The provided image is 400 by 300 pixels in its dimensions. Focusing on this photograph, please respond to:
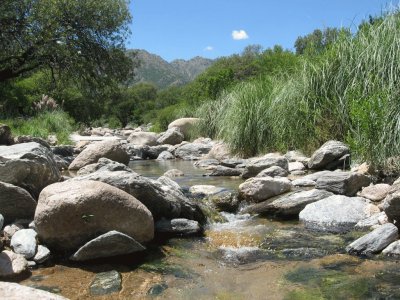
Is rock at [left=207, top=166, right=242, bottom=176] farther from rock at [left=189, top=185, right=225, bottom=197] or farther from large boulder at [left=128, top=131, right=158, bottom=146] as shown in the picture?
large boulder at [left=128, top=131, right=158, bottom=146]

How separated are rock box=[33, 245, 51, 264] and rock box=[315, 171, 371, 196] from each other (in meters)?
3.75

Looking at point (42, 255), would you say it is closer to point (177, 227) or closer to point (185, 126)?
point (177, 227)

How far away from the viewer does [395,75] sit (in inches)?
271

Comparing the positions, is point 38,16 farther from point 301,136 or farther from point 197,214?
point 197,214

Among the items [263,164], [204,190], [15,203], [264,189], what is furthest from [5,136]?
[264,189]

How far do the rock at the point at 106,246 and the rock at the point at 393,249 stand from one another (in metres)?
2.30

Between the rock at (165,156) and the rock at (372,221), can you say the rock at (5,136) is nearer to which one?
the rock at (165,156)

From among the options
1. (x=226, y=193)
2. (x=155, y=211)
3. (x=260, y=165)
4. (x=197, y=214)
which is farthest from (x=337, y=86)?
(x=155, y=211)

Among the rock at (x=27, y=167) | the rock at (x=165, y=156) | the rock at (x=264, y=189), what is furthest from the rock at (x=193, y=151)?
the rock at (x=27, y=167)

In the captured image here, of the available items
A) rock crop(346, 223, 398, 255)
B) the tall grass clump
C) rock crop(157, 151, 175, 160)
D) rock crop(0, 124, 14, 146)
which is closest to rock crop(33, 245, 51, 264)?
rock crop(346, 223, 398, 255)

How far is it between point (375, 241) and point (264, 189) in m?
2.35

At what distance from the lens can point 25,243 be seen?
164 inches

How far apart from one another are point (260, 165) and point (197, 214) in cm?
318

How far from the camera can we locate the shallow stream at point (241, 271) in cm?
349
